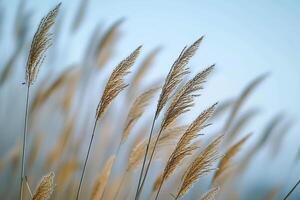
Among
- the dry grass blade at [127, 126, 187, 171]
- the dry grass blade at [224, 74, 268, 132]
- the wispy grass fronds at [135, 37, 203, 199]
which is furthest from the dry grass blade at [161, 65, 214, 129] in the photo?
the dry grass blade at [224, 74, 268, 132]

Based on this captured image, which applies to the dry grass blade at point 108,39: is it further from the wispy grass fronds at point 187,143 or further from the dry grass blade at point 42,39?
the wispy grass fronds at point 187,143

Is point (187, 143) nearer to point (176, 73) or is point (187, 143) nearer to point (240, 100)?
point (176, 73)

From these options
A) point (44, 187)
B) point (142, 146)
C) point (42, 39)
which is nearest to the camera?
point (44, 187)

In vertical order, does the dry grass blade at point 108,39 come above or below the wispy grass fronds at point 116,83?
above

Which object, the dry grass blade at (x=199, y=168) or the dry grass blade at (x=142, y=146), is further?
the dry grass blade at (x=142, y=146)

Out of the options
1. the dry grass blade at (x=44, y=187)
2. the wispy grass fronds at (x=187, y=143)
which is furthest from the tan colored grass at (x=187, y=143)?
the dry grass blade at (x=44, y=187)

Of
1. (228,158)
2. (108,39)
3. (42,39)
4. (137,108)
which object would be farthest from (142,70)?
(42,39)
